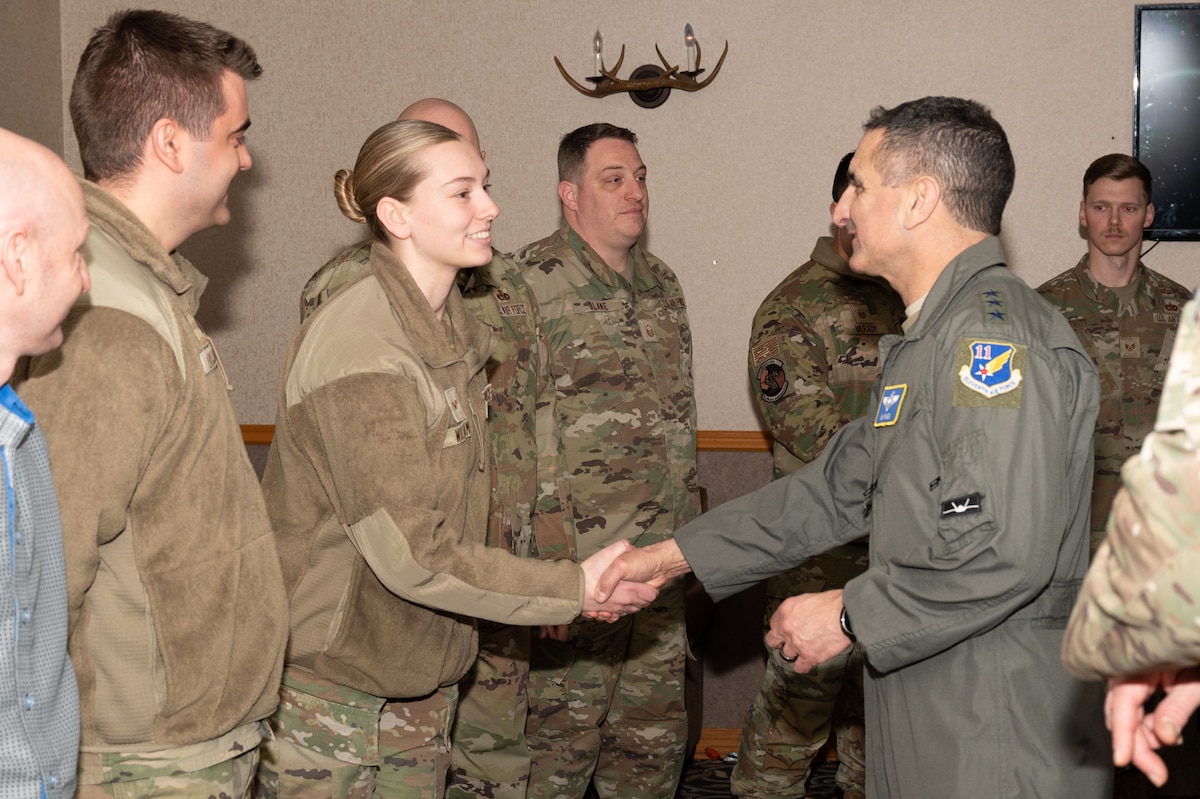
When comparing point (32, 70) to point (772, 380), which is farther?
point (32, 70)

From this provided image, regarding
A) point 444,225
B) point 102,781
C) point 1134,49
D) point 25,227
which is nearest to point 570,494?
point 444,225

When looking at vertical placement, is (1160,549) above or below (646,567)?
above

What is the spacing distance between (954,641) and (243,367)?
370 cm

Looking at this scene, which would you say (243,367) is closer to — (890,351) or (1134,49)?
(890,351)

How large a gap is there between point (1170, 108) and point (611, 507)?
271 centimetres

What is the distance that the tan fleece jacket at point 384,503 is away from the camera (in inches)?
78.1

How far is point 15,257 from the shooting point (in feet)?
4.14

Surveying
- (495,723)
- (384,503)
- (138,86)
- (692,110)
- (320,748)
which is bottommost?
(495,723)

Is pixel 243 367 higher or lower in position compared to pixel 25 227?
lower

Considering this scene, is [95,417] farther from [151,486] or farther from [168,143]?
[168,143]

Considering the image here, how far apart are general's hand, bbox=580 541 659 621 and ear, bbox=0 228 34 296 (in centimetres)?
131

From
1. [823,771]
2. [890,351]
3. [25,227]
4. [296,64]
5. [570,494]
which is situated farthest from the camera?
[296,64]

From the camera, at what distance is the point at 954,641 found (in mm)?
1850

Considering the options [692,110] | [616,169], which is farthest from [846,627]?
[692,110]
